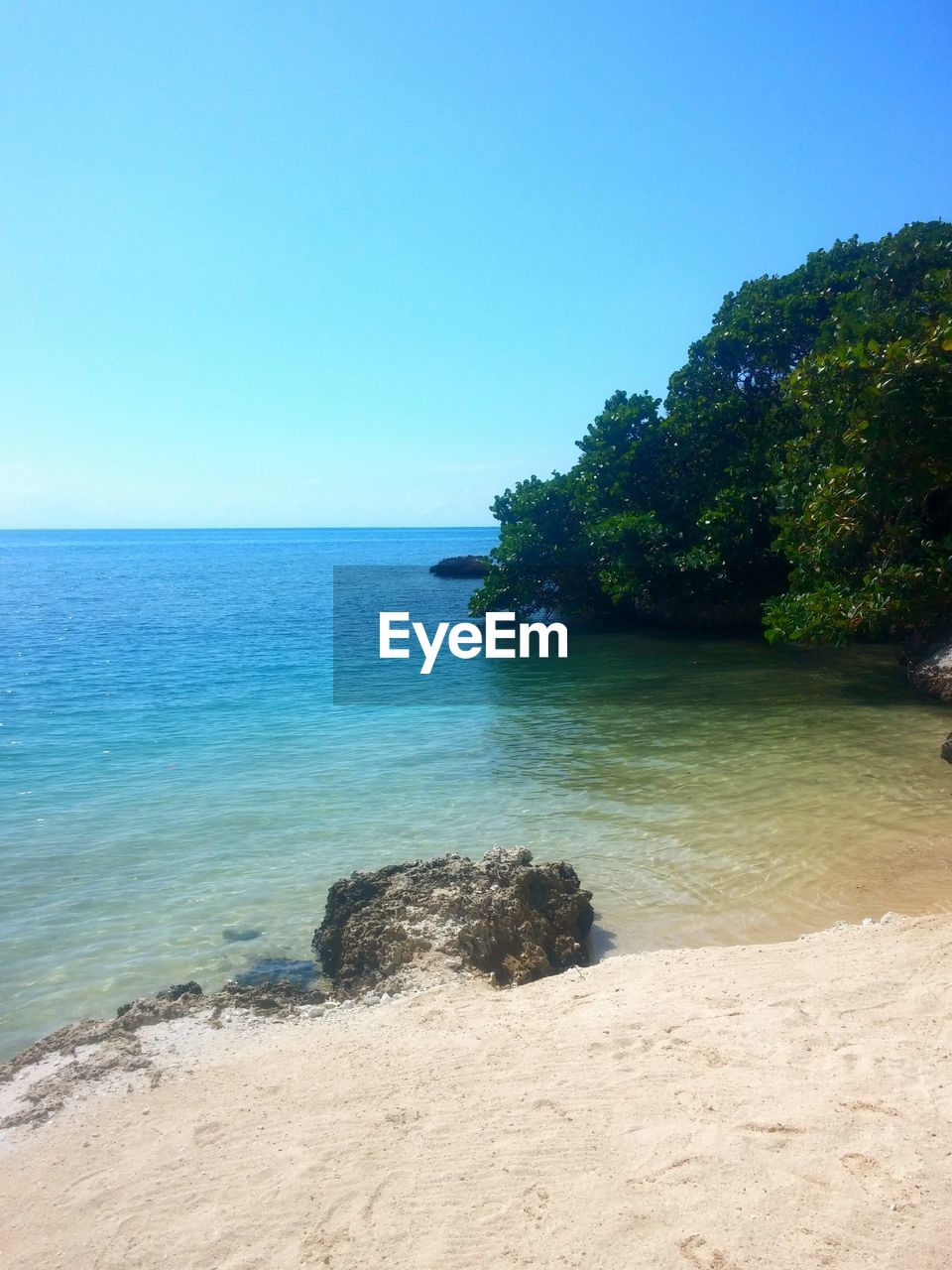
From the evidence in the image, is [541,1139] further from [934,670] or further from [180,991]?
[934,670]

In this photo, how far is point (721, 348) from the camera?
26.8 m

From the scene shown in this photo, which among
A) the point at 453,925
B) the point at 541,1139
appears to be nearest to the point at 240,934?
the point at 453,925

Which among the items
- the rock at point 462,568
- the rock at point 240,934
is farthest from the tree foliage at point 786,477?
the rock at point 462,568

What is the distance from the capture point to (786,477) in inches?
770

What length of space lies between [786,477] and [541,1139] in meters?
17.8

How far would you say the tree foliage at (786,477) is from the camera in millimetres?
14578

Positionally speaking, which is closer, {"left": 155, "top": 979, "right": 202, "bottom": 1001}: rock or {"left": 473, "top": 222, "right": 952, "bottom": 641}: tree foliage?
{"left": 155, "top": 979, "right": 202, "bottom": 1001}: rock

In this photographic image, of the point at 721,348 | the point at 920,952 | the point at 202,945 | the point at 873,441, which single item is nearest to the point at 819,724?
the point at 873,441

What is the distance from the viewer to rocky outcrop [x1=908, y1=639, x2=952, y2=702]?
15906 mm

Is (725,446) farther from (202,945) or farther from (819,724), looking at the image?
(202,945)

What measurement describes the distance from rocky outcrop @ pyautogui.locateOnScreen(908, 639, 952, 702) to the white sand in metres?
11.6

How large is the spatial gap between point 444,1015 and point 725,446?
23.4m

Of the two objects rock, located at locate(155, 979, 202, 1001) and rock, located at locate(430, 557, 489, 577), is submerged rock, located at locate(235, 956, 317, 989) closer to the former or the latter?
rock, located at locate(155, 979, 202, 1001)

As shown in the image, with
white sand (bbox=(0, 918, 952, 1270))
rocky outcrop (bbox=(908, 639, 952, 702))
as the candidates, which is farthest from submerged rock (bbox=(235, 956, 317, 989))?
rocky outcrop (bbox=(908, 639, 952, 702))
